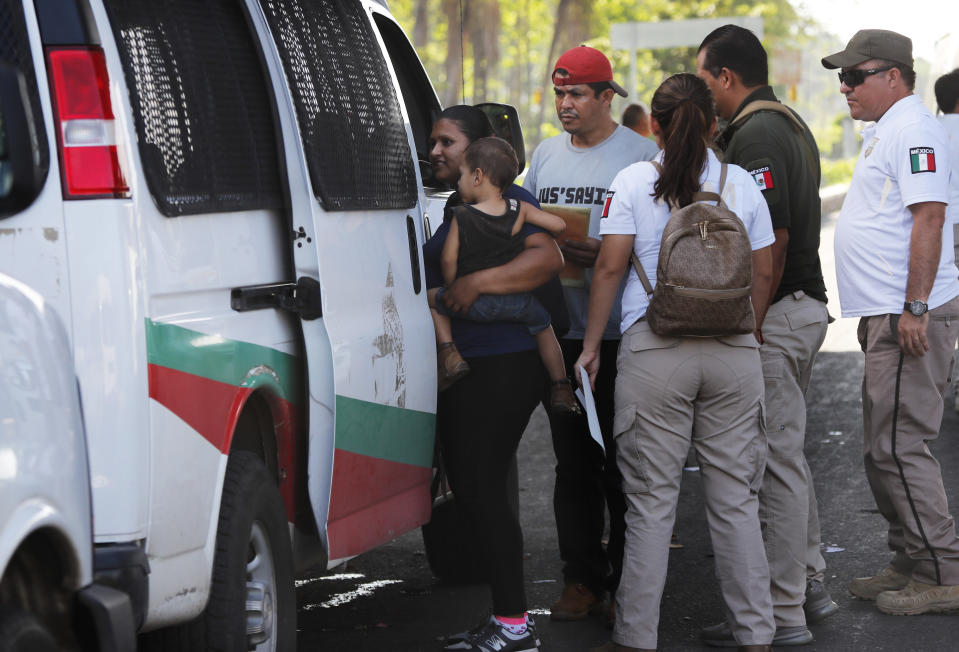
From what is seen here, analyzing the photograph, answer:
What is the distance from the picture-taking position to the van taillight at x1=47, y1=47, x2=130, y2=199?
10.7ft

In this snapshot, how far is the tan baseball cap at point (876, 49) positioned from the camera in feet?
17.9

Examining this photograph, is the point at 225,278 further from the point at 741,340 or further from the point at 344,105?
the point at 741,340

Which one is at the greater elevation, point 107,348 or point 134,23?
point 134,23

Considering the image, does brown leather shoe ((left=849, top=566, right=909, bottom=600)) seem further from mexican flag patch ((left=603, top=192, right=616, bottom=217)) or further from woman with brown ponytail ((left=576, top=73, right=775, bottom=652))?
mexican flag patch ((left=603, top=192, right=616, bottom=217))

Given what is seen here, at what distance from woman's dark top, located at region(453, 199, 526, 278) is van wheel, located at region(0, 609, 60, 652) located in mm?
2404

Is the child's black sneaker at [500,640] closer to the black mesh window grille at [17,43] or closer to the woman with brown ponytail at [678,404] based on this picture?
the woman with brown ponytail at [678,404]

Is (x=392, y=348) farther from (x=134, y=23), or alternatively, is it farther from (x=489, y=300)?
(x=134, y=23)

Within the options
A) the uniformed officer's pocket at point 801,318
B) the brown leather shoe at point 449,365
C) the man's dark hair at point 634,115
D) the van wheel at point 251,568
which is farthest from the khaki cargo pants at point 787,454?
the man's dark hair at point 634,115

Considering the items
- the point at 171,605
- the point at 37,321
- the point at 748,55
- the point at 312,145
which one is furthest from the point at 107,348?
the point at 748,55

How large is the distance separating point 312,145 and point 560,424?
1786 mm

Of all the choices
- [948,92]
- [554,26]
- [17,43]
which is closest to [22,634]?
[17,43]

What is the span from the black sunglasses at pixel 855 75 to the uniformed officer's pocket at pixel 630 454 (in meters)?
1.63

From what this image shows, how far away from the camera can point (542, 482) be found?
8453 mm

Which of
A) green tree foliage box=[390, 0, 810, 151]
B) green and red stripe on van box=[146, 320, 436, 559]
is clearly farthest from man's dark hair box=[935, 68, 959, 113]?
green tree foliage box=[390, 0, 810, 151]
